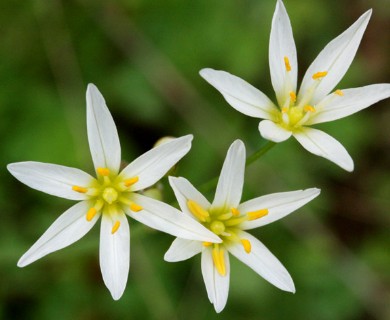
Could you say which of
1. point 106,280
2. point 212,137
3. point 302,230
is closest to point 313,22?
point 212,137

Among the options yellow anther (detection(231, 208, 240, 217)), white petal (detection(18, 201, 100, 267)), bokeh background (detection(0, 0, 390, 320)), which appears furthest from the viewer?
bokeh background (detection(0, 0, 390, 320))

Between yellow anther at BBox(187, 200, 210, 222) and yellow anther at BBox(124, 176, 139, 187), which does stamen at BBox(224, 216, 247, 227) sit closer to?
yellow anther at BBox(187, 200, 210, 222)

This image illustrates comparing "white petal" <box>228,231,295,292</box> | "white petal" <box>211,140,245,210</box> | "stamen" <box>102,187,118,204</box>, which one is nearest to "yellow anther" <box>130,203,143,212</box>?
"stamen" <box>102,187,118,204</box>

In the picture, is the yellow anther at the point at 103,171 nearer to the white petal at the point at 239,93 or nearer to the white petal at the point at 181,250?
the white petal at the point at 181,250

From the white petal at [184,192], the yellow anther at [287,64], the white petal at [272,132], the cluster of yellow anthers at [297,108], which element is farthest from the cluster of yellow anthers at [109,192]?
the yellow anther at [287,64]

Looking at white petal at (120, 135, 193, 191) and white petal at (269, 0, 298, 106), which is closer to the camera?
white petal at (120, 135, 193, 191)

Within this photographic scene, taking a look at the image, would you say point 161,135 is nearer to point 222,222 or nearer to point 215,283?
point 222,222
